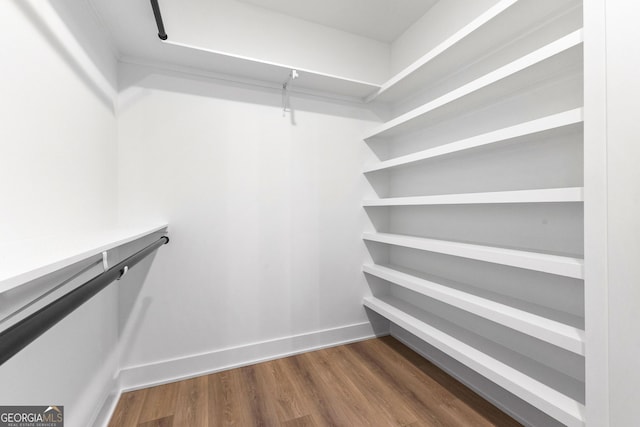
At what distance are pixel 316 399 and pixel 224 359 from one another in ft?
2.37

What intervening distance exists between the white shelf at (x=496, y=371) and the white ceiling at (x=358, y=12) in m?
2.26

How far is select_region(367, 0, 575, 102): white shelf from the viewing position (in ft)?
3.83

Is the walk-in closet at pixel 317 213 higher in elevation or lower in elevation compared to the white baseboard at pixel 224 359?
higher

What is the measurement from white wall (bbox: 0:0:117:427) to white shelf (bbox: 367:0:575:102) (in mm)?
1810

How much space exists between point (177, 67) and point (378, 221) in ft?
6.28

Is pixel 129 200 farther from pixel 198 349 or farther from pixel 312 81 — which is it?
pixel 312 81

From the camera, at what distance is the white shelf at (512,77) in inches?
39.0

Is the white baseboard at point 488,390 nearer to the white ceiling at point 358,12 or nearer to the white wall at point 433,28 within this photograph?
the white wall at point 433,28

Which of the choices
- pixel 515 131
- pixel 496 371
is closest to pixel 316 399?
pixel 496 371

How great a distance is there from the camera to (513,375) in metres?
1.14

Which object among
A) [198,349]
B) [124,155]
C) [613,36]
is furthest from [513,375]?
[124,155]

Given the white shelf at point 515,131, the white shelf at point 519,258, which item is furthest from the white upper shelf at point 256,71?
the white shelf at point 519,258

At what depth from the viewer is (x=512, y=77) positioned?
1.18 m

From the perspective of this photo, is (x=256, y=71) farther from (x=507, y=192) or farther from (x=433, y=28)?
(x=507, y=192)
